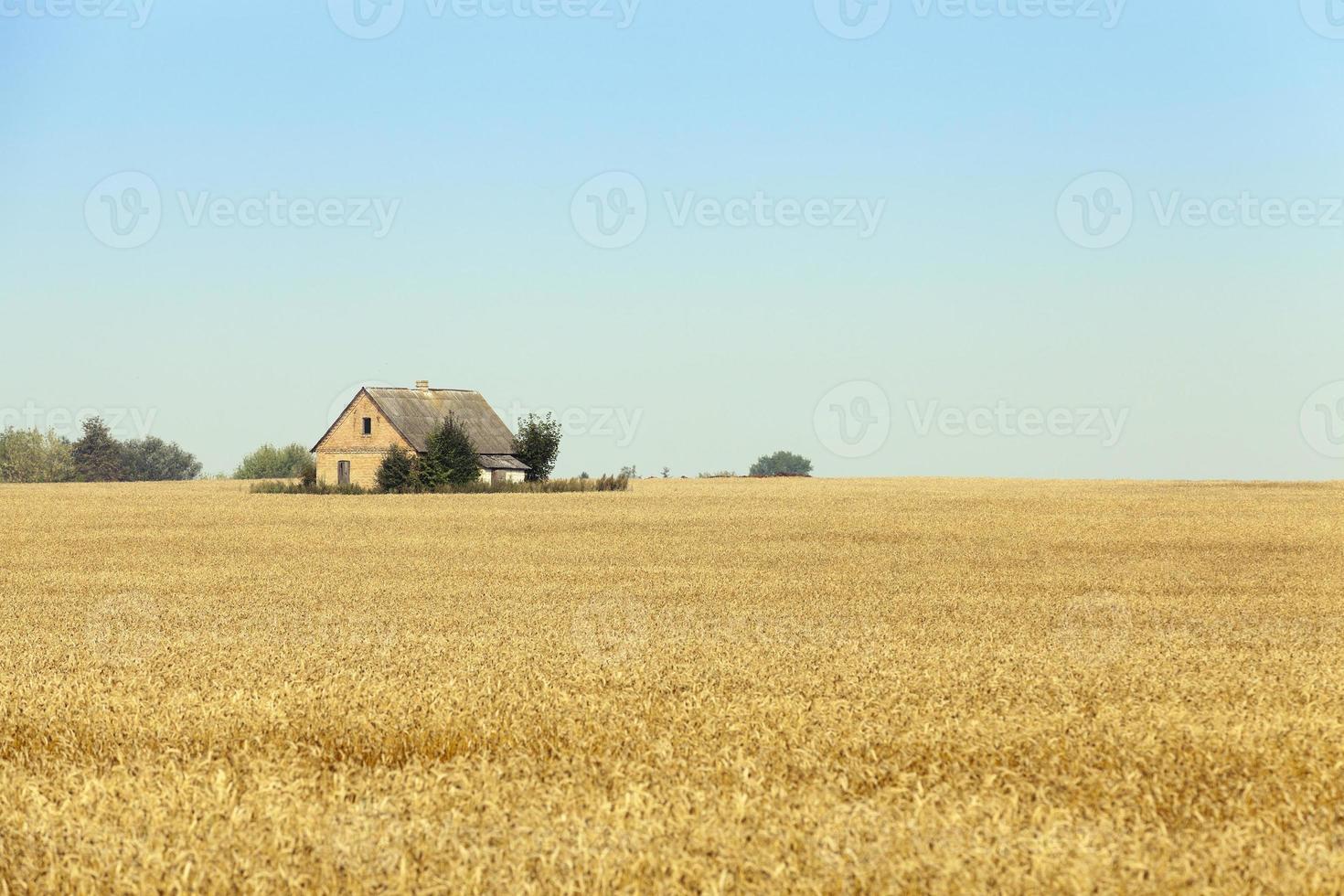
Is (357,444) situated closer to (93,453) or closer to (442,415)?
(442,415)

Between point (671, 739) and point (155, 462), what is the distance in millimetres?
118736

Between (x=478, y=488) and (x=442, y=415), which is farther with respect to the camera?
(x=442, y=415)

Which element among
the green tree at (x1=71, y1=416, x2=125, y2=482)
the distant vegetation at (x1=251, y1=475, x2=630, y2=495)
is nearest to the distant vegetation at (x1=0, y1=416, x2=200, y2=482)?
the green tree at (x1=71, y1=416, x2=125, y2=482)

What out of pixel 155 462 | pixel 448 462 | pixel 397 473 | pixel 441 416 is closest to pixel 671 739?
pixel 448 462

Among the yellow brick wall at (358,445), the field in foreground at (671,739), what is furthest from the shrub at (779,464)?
the field in foreground at (671,739)

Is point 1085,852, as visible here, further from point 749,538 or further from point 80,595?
point 749,538

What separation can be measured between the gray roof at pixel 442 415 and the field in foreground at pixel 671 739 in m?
48.3

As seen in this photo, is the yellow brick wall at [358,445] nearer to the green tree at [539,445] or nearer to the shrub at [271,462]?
the green tree at [539,445]

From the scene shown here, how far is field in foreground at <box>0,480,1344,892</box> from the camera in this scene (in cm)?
466

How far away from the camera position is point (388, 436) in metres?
64.7

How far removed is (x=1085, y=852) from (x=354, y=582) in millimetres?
14463

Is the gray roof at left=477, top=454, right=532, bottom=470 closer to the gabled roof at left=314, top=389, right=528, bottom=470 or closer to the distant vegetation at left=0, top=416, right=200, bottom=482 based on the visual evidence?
the gabled roof at left=314, top=389, right=528, bottom=470

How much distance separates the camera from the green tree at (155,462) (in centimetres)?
10950

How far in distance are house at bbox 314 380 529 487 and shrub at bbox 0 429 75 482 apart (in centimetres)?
4316
